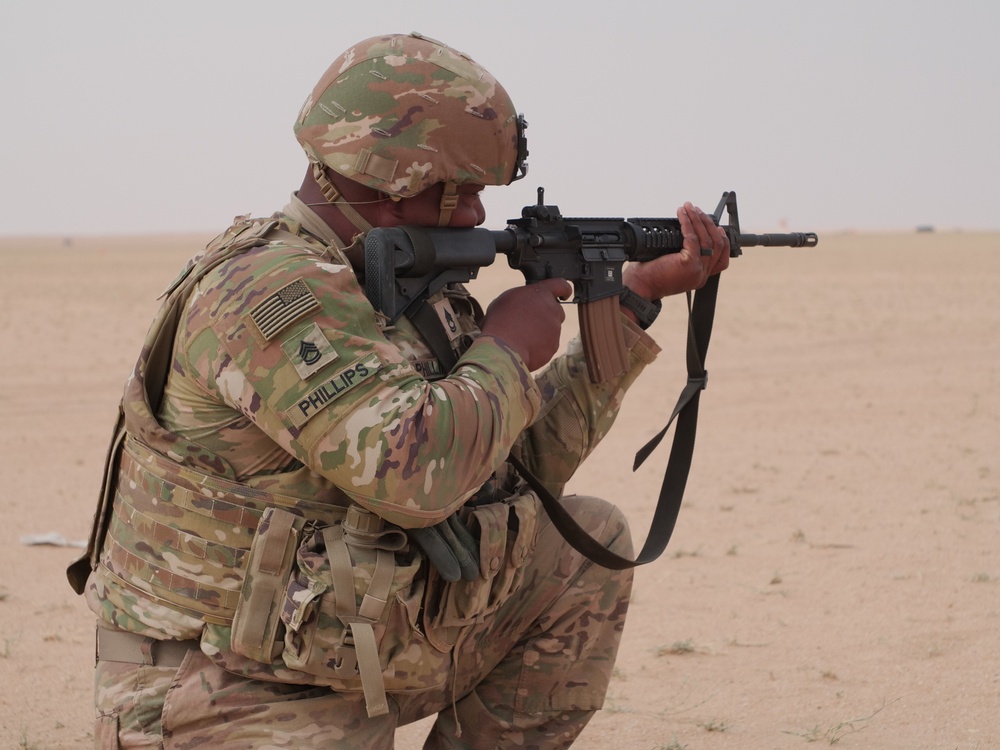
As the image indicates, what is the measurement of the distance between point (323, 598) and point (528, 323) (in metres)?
0.79

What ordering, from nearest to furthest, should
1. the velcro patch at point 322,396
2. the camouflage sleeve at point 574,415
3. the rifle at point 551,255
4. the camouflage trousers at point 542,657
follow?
the velcro patch at point 322,396
the rifle at point 551,255
the camouflage trousers at point 542,657
the camouflage sleeve at point 574,415

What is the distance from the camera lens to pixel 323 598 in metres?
2.53

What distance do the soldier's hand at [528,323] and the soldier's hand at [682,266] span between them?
23.0 inches

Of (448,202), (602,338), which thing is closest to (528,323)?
(448,202)

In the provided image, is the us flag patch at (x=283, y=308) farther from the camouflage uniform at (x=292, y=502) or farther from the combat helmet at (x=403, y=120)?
the combat helmet at (x=403, y=120)

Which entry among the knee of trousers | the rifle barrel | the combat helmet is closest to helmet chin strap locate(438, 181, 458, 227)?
the combat helmet

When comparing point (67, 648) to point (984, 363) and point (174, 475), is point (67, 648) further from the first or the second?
point (984, 363)

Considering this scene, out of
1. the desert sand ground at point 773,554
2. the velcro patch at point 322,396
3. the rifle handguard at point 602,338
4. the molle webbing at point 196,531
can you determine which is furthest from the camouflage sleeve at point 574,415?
the desert sand ground at point 773,554

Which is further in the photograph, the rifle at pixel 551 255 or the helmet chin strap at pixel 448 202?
the helmet chin strap at pixel 448 202

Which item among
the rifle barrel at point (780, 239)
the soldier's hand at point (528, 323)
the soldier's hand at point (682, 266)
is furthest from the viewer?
the rifle barrel at point (780, 239)

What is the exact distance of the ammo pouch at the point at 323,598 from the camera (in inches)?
99.0

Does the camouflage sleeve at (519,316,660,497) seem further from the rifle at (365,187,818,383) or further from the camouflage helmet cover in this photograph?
the camouflage helmet cover

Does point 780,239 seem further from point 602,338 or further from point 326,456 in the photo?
point 326,456

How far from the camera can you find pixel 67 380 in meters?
13.1
